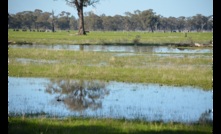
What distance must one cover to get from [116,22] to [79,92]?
175m

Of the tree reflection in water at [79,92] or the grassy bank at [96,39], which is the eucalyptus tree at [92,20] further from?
the tree reflection in water at [79,92]

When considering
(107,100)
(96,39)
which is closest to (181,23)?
(96,39)

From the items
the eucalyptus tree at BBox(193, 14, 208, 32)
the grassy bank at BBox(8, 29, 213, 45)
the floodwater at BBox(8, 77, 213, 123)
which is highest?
the eucalyptus tree at BBox(193, 14, 208, 32)

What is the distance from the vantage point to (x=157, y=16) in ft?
547

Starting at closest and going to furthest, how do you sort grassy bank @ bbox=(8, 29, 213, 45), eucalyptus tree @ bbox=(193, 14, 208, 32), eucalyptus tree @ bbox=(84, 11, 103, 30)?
grassy bank @ bbox=(8, 29, 213, 45), eucalyptus tree @ bbox=(193, 14, 208, 32), eucalyptus tree @ bbox=(84, 11, 103, 30)

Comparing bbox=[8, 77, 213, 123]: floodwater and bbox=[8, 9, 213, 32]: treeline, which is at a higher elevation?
bbox=[8, 9, 213, 32]: treeline

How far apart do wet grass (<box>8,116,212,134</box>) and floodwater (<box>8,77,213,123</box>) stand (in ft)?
6.59

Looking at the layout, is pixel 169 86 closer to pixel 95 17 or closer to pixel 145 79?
pixel 145 79

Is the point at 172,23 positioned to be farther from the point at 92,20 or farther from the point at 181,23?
the point at 92,20

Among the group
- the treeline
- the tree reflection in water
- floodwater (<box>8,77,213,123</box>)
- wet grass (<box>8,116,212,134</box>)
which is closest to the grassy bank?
the tree reflection in water

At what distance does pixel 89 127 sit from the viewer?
9945 millimetres

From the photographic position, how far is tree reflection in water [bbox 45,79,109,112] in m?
15.5

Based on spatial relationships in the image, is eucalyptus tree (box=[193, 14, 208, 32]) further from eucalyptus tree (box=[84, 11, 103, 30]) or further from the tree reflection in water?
the tree reflection in water
